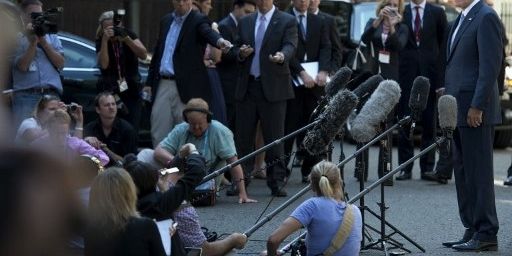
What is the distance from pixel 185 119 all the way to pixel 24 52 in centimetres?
164

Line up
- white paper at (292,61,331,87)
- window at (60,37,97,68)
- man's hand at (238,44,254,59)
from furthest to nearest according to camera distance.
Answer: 1. window at (60,37,97,68)
2. white paper at (292,61,331,87)
3. man's hand at (238,44,254,59)

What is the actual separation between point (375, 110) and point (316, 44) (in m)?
4.91

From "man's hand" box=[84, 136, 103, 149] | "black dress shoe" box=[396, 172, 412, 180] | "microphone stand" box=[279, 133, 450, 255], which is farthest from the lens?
"black dress shoe" box=[396, 172, 412, 180]

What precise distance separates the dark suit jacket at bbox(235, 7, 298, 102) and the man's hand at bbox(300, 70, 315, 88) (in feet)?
2.33

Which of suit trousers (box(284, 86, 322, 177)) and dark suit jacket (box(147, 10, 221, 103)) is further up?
dark suit jacket (box(147, 10, 221, 103))

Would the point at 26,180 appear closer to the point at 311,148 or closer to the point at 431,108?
the point at 311,148

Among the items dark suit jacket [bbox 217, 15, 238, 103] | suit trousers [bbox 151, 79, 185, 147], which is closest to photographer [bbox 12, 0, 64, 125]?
suit trousers [bbox 151, 79, 185, 147]

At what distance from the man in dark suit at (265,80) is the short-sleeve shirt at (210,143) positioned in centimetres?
105

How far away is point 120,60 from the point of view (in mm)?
11531

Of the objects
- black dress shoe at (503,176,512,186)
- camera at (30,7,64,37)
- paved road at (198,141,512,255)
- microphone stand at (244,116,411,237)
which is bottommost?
black dress shoe at (503,176,512,186)

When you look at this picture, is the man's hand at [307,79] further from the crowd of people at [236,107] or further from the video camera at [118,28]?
the video camera at [118,28]

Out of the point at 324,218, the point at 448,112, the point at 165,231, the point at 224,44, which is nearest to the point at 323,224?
the point at 324,218

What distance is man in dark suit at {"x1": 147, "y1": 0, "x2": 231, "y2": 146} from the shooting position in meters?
11.3

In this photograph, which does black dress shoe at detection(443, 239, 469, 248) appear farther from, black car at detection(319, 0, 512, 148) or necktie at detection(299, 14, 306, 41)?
black car at detection(319, 0, 512, 148)
